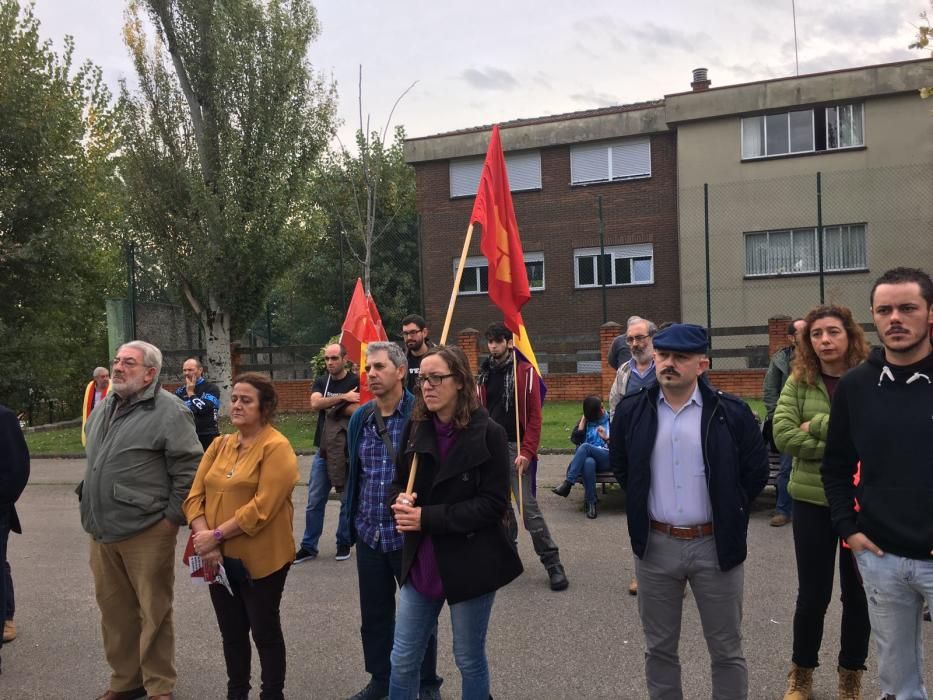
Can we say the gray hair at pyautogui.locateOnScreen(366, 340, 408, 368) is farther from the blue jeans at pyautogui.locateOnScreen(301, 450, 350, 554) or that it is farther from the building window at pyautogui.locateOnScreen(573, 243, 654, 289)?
the building window at pyautogui.locateOnScreen(573, 243, 654, 289)

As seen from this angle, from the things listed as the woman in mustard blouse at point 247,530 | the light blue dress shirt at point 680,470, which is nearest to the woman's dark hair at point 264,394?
the woman in mustard blouse at point 247,530

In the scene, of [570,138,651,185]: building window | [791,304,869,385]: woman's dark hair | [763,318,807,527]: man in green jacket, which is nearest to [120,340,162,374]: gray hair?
[791,304,869,385]: woman's dark hair

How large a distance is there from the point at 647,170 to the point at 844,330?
68.4ft

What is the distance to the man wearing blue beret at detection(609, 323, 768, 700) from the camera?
11.4 ft

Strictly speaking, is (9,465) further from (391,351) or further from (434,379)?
(434,379)

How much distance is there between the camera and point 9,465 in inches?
193

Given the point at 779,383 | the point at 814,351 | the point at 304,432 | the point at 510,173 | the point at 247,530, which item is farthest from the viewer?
the point at 510,173

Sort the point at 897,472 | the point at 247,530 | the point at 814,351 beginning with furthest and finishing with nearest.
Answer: the point at 814,351 → the point at 247,530 → the point at 897,472

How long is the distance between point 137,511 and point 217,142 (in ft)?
53.7

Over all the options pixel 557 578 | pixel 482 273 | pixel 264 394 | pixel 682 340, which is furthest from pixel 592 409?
pixel 482 273

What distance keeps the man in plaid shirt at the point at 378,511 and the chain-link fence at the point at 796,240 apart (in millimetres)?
17116

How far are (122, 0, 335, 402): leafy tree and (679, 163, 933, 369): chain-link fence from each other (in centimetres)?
1081

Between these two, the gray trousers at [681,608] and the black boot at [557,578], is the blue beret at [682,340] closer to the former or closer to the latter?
the gray trousers at [681,608]

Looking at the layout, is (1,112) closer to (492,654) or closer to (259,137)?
(259,137)
